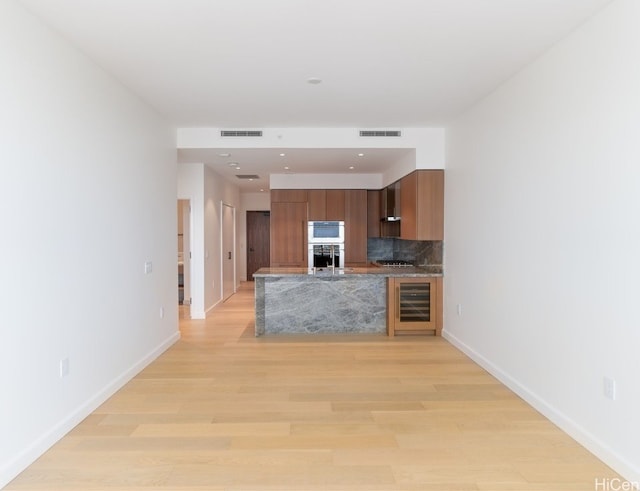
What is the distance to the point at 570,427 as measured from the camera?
280cm

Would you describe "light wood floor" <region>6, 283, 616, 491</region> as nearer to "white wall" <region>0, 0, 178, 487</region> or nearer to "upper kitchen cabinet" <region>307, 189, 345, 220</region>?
"white wall" <region>0, 0, 178, 487</region>

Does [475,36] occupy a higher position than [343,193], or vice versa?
[475,36]

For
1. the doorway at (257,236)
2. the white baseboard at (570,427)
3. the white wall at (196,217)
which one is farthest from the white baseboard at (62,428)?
the doorway at (257,236)

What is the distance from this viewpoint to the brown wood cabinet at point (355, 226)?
315 inches

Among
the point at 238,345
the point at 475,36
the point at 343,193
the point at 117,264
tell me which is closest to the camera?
the point at 475,36

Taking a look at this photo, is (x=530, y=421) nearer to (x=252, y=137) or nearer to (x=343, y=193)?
(x=252, y=137)

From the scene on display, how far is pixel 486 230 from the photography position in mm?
4156

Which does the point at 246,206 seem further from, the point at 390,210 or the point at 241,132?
the point at 241,132

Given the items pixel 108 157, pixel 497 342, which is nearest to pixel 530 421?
pixel 497 342

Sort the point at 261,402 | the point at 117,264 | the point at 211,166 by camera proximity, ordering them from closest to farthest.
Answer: the point at 261,402
the point at 117,264
the point at 211,166

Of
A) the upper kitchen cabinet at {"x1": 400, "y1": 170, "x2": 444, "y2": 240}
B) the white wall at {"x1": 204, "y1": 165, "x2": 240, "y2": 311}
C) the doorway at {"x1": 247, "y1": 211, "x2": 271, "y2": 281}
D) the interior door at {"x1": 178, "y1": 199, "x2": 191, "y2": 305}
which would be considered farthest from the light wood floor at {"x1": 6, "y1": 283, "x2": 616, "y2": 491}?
the doorway at {"x1": 247, "y1": 211, "x2": 271, "y2": 281}

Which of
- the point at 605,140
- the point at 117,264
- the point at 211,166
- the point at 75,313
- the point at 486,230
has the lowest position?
the point at 75,313

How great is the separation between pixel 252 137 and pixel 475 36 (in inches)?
122

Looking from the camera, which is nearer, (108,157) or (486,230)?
(108,157)
